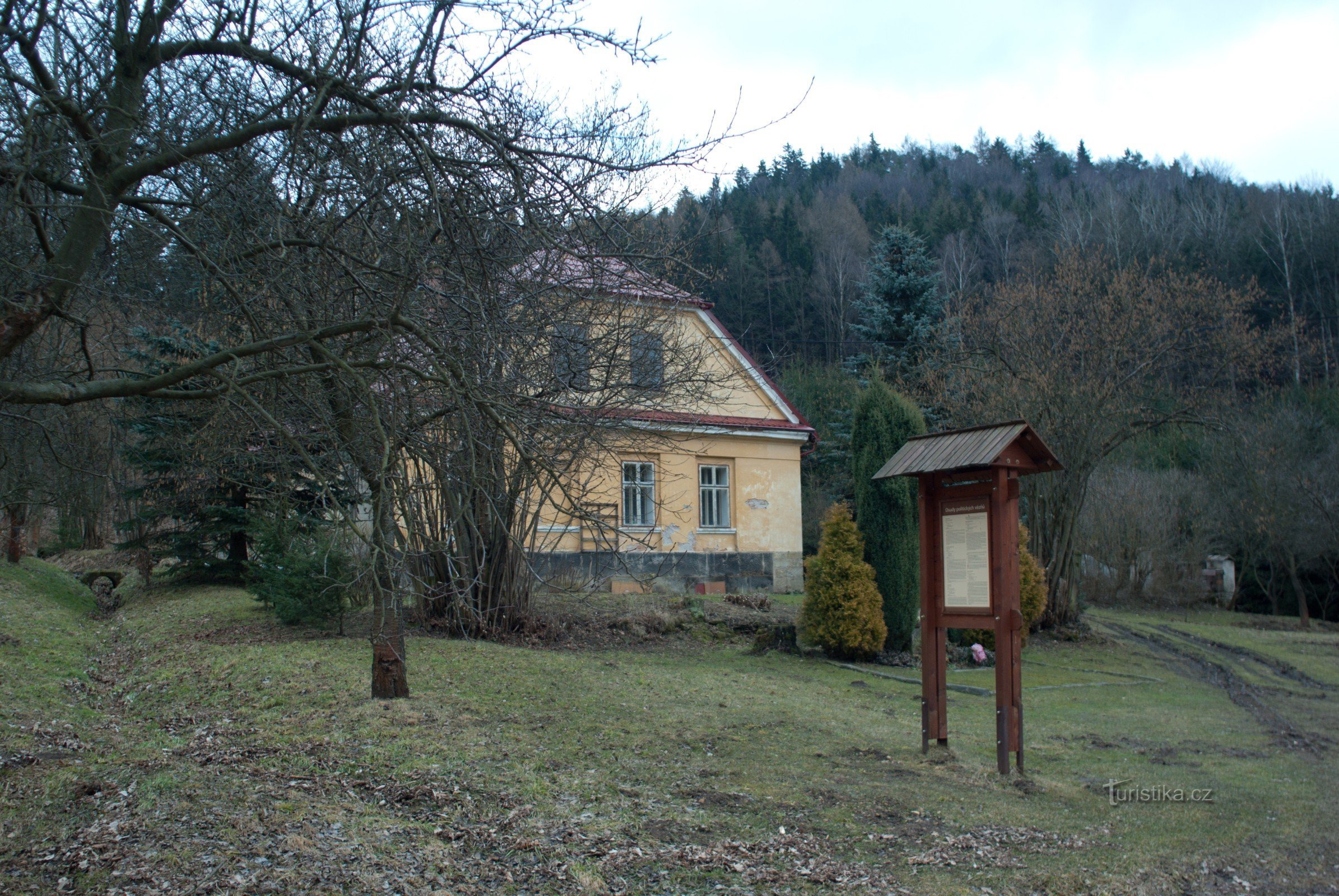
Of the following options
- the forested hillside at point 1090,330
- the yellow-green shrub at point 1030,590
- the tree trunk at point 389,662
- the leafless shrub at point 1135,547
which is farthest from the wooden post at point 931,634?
the leafless shrub at point 1135,547

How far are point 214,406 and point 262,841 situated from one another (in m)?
3.21

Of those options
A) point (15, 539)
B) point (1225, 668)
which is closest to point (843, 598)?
point (1225, 668)

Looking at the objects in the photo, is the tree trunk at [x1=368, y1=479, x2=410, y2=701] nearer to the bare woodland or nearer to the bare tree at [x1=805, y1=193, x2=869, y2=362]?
the bare woodland

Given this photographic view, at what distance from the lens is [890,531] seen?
14.1m

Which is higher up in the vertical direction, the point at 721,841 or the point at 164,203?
the point at 164,203

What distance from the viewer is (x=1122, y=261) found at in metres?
32.9

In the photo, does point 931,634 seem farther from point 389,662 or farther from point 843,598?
point 843,598

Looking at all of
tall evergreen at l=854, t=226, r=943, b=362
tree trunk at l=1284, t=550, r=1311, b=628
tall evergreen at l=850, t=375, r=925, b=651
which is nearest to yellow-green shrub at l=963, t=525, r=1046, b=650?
tall evergreen at l=850, t=375, r=925, b=651

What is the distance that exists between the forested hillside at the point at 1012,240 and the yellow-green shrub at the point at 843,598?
21.7 meters

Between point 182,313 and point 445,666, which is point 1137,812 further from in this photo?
point 182,313

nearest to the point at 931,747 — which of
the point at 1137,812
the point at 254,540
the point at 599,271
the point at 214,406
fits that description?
the point at 1137,812

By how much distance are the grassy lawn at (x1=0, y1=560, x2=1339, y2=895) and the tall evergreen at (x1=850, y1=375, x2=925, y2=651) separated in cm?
237

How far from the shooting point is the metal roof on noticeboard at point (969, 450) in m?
7.12

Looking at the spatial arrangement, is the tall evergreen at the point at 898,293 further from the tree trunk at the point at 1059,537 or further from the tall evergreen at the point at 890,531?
the tall evergreen at the point at 890,531
